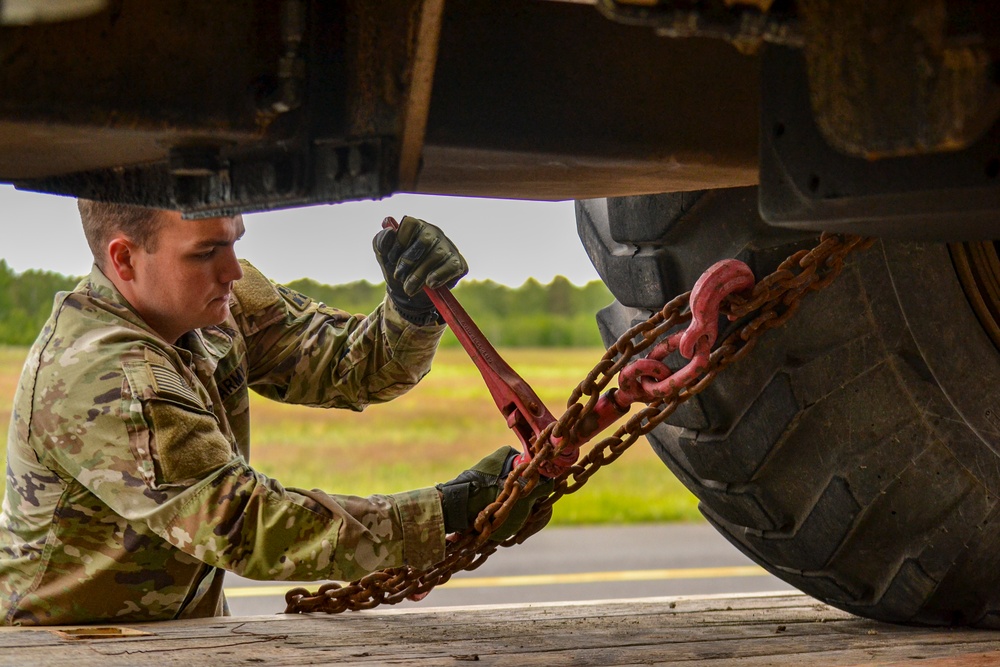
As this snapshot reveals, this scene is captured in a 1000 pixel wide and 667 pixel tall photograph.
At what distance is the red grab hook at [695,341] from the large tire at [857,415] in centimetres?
9

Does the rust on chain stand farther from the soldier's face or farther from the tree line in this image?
the tree line

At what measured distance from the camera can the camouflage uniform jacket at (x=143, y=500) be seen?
178 cm

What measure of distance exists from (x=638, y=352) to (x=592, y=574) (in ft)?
12.7

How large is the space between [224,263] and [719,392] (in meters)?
0.87

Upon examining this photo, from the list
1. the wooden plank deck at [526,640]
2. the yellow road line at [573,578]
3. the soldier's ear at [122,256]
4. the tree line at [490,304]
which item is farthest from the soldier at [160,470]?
the yellow road line at [573,578]

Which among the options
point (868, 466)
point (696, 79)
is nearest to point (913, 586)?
point (868, 466)

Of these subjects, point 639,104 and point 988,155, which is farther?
point 639,104

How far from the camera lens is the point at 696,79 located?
1.56 meters

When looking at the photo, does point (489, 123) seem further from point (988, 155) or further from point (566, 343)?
point (566, 343)

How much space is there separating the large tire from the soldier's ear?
0.83 metres

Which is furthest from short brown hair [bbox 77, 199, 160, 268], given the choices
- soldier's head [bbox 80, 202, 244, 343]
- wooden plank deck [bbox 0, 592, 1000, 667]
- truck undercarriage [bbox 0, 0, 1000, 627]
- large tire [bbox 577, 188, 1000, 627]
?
large tire [bbox 577, 188, 1000, 627]

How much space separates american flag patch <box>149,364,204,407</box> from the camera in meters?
1.83

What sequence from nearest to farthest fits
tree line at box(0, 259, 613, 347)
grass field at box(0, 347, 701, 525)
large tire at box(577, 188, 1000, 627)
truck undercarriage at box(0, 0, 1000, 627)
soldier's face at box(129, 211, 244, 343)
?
truck undercarriage at box(0, 0, 1000, 627) → large tire at box(577, 188, 1000, 627) → soldier's face at box(129, 211, 244, 343) → tree line at box(0, 259, 613, 347) → grass field at box(0, 347, 701, 525)

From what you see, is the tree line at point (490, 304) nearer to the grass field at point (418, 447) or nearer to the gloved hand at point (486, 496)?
the grass field at point (418, 447)
